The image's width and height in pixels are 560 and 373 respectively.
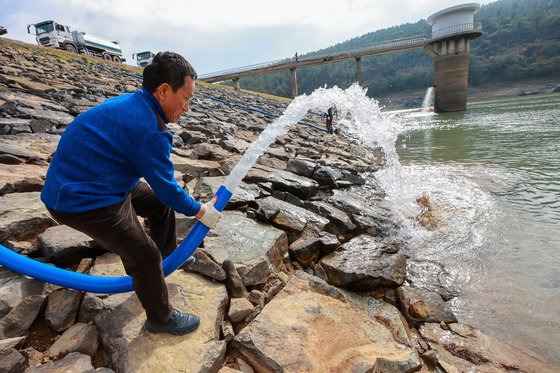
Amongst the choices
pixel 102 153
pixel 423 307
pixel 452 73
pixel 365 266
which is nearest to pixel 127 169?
pixel 102 153

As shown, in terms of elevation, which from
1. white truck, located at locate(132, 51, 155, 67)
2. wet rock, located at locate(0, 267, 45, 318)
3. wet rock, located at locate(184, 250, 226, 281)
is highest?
white truck, located at locate(132, 51, 155, 67)

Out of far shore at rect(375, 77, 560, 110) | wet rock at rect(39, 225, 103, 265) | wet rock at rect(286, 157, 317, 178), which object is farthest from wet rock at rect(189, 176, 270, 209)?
far shore at rect(375, 77, 560, 110)

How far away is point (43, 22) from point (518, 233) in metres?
31.3

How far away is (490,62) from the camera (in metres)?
75.9

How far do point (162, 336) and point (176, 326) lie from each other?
4.9 inches

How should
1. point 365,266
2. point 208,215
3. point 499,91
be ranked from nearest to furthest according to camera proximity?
point 208,215, point 365,266, point 499,91

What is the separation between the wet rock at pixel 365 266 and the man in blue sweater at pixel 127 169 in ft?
6.17

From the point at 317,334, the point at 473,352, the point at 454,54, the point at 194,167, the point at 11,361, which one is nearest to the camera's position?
the point at 11,361

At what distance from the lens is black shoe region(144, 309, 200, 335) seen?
89.5 inches

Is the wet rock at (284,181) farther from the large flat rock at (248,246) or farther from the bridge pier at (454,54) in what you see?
the bridge pier at (454,54)

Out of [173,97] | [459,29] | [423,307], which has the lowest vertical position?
[423,307]

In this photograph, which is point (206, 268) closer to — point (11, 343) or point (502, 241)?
point (11, 343)

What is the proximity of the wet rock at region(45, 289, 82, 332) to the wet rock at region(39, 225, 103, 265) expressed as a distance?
14.5 inches

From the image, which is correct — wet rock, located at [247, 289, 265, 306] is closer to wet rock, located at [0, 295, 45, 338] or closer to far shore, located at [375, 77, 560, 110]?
wet rock, located at [0, 295, 45, 338]
